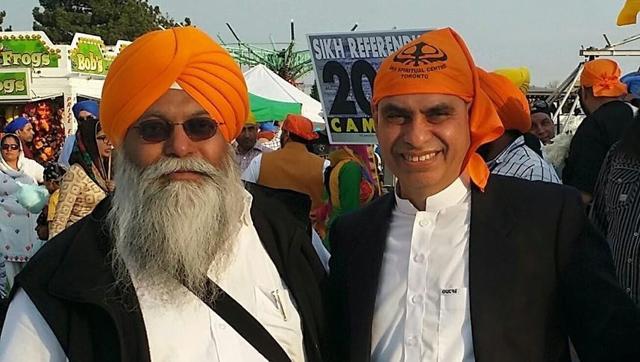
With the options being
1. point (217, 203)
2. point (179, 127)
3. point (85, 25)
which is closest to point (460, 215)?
point (217, 203)

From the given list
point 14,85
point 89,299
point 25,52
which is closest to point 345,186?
point 89,299

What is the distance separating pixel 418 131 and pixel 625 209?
117 centimetres

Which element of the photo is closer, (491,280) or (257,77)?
(491,280)

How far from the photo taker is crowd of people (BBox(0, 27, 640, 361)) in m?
2.13

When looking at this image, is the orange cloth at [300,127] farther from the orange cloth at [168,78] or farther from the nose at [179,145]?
the nose at [179,145]

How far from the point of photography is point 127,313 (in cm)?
213

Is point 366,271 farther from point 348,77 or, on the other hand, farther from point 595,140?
point 348,77

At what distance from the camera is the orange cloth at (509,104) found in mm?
3939

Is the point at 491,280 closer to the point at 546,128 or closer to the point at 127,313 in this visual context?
the point at 127,313

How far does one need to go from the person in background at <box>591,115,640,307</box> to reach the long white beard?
5.18 ft

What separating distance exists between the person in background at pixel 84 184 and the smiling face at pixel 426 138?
9.31 ft

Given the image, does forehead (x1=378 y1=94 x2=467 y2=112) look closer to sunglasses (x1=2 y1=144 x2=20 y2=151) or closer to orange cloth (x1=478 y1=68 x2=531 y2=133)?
orange cloth (x1=478 y1=68 x2=531 y2=133)

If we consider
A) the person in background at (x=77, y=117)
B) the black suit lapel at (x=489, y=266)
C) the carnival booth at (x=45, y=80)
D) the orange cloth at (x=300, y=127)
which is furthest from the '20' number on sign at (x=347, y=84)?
the carnival booth at (x=45, y=80)

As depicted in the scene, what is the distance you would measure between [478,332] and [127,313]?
3.34ft
